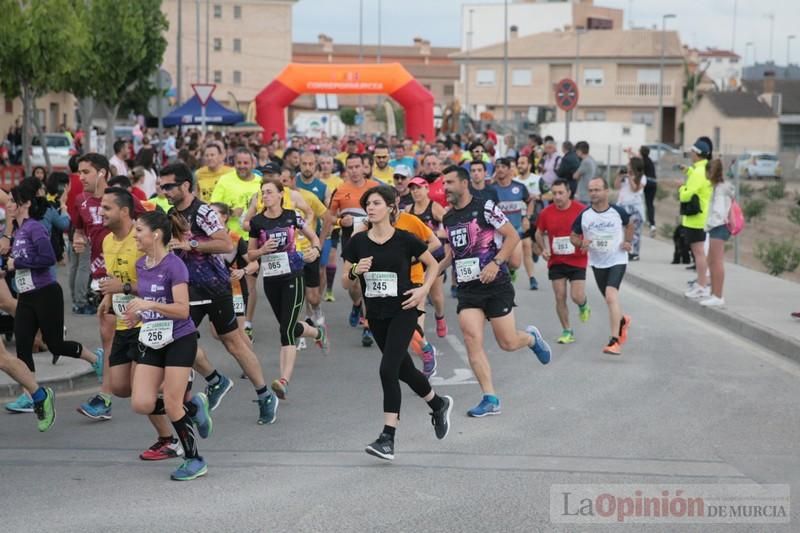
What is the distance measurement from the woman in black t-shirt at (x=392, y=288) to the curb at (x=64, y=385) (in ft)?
10.8

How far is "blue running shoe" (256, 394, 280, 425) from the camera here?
928 cm

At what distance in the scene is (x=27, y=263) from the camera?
9.88 metres

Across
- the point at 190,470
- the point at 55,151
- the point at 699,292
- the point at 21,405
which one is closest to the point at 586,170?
the point at 699,292

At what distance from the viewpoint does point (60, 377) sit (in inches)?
424

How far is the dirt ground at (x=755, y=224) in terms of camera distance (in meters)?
26.6

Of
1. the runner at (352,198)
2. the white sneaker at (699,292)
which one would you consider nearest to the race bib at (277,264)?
the runner at (352,198)

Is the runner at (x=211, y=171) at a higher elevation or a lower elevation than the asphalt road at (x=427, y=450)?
higher

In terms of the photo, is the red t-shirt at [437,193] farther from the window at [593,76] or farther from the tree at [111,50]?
the window at [593,76]

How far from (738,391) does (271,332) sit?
550cm

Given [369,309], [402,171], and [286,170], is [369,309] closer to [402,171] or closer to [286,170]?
[286,170]

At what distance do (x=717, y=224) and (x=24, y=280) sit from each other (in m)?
8.60

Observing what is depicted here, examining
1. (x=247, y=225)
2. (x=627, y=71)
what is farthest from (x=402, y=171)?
(x=627, y=71)

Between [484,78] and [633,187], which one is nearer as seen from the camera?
[633,187]

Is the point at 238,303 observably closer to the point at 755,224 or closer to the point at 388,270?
the point at 388,270
